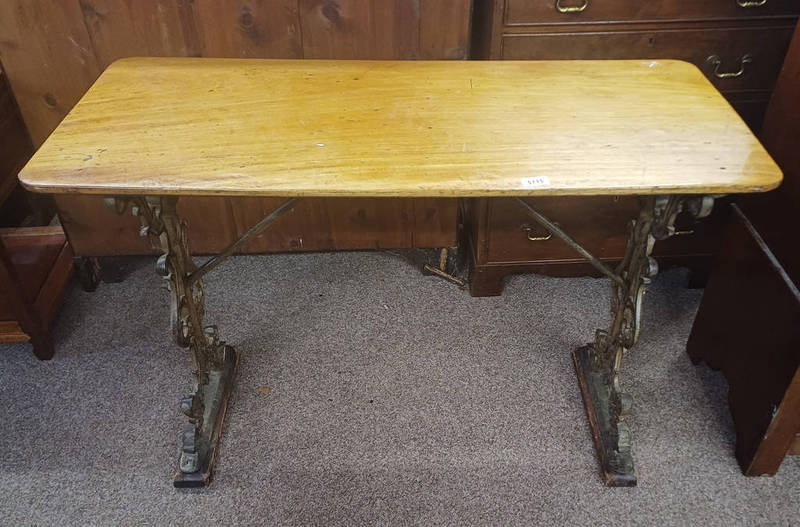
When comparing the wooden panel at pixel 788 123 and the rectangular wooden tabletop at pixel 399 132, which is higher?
the rectangular wooden tabletop at pixel 399 132

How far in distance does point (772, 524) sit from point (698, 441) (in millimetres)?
257

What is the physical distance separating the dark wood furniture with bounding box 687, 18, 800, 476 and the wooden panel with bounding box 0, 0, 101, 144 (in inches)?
68.6

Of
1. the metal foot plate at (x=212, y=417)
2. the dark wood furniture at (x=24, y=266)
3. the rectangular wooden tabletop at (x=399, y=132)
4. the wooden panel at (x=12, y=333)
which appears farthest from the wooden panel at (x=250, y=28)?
the wooden panel at (x=12, y=333)

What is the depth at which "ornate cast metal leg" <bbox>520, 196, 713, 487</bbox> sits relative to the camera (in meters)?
1.42

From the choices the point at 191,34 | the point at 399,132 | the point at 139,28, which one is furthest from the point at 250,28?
the point at 399,132

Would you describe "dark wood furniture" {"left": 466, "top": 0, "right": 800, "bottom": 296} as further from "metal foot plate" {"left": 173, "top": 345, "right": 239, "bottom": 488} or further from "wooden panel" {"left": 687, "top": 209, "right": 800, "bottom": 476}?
"metal foot plate" {"left": 173, "top": 345, "right": 239, "bottom": 488}

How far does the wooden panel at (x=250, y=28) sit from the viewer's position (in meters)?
1.77

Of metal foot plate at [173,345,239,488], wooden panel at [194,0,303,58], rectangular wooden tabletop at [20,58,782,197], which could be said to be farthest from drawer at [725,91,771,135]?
metal foot plate at [173,345,239,488]

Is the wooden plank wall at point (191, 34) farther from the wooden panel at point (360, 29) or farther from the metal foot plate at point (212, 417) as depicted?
the metal foot plate at point (212, 417)

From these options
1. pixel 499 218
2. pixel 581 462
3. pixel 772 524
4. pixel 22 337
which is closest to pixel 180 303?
pixel 22 337

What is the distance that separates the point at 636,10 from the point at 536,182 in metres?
0.83

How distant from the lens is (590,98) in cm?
145

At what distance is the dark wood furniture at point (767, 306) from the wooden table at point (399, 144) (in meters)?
0.24

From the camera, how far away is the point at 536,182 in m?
1.18
